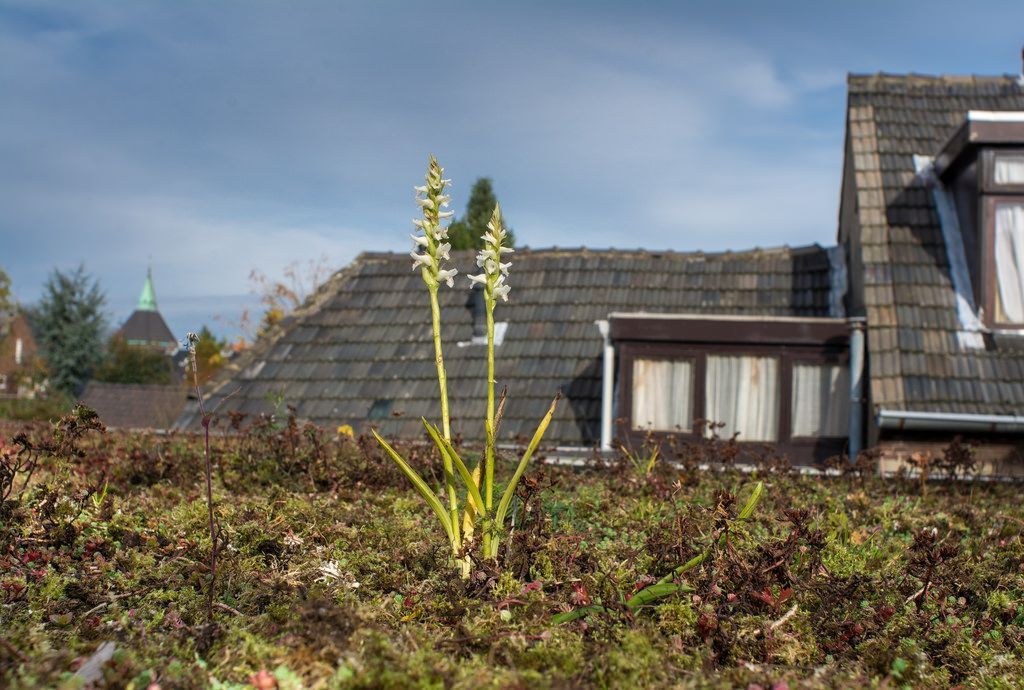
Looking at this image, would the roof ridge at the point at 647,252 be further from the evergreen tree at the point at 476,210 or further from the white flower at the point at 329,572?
the evergreen tree at the point at 476,210

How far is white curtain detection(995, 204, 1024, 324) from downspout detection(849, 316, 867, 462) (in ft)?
4.44

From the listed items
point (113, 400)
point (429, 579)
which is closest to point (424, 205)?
point (429, 579)

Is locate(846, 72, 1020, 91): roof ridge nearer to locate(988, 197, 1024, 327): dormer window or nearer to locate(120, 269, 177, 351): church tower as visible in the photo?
locate(988, 197, 1024, 327): dormer window

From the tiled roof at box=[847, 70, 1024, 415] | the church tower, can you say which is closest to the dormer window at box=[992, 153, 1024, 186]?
the tiled roof at box=[847, 70, 1024, 415]

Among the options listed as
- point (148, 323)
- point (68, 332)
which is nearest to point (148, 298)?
point (148, 323)

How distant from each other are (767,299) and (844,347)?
8.44 feet

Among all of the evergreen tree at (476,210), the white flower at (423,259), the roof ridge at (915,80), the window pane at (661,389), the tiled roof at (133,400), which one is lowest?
the tiled roof at (133,400)

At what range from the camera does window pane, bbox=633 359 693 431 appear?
35.0ft

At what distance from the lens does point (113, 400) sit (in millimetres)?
28078

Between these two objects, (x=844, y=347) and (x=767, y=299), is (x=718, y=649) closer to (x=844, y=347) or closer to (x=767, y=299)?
(x=844, y=347)

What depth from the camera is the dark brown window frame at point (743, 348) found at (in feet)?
33.9

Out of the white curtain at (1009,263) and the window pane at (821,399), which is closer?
the white curtain at (1009,263)

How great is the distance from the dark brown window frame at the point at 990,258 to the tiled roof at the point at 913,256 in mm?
333

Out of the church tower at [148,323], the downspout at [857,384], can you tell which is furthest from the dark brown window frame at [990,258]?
the church tower at [148,323]
